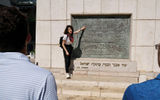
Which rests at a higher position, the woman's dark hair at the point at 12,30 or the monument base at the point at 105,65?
the woman's dark hair at the point at 12,30

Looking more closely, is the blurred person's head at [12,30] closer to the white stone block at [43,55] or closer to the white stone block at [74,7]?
the white stone block at [74,7]

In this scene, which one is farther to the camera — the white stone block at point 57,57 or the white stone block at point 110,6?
the white stone block at point 57,57

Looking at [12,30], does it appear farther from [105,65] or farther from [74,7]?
[74,7]

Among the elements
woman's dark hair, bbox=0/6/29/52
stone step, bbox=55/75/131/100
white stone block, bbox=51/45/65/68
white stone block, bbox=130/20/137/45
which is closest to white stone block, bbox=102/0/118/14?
white stone block, bbox=130/20/137/45

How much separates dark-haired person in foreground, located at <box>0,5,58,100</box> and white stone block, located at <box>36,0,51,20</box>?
6130 millimetres

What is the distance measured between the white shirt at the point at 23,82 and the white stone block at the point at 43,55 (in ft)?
20.2

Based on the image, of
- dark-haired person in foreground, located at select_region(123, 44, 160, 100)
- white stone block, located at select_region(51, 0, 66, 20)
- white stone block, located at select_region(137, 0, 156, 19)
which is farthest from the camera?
white stone block, located at select_region(51, 0, 66, 20)

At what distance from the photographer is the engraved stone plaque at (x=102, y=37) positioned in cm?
688

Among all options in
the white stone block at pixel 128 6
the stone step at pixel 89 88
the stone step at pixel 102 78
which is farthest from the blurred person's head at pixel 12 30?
the white stone block at pixel 128 6

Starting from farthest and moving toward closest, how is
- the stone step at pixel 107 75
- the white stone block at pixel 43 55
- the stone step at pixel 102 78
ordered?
1. the white stone block at pixel 43 55
2. the stone step at pixel 107 75
3. the stone step at pixel 102 78

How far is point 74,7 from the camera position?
6992 millimetres

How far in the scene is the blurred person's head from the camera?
1.15m

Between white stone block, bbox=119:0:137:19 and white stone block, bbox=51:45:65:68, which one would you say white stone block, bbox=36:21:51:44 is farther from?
white stone block, bbox=119:0:137:19

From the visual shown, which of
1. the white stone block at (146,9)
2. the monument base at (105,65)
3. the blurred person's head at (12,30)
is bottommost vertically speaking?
the monument base at (105,65)
